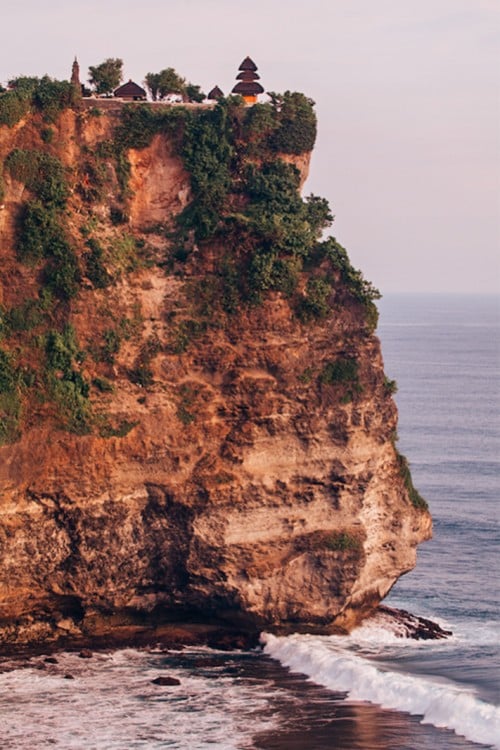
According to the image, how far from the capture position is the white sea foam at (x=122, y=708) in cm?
3450

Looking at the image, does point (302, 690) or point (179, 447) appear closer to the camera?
point (302, 690)

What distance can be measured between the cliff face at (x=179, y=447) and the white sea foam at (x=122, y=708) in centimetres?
257

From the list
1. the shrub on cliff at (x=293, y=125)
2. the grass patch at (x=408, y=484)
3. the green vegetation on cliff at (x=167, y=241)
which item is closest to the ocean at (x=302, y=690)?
the grass patch at (x=408, y=484)

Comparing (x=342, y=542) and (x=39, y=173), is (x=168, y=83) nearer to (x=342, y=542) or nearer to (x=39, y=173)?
(x=39, y=173)

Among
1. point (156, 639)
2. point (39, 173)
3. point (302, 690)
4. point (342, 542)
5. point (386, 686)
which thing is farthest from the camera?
point (156, 639)

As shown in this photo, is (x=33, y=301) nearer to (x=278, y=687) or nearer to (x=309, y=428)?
(x=309, y=428)

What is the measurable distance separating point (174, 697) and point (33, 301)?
11114 millimetres

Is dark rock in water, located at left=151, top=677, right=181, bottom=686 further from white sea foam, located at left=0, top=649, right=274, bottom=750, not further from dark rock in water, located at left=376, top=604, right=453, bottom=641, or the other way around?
dark rock in water, located at left=376, top=604, right=453, bottom=641

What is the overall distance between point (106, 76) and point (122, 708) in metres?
19.1

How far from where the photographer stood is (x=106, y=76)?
4547cm

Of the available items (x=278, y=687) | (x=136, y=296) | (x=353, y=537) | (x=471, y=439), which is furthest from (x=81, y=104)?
(x=471, y=439)

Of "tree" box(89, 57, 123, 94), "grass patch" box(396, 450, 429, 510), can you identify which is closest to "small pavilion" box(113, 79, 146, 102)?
"tree" box(89, 57, 123, 94)

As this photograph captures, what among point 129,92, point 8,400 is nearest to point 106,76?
point 129,92

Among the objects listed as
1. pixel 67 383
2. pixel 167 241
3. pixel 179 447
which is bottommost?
pixel 179 447
